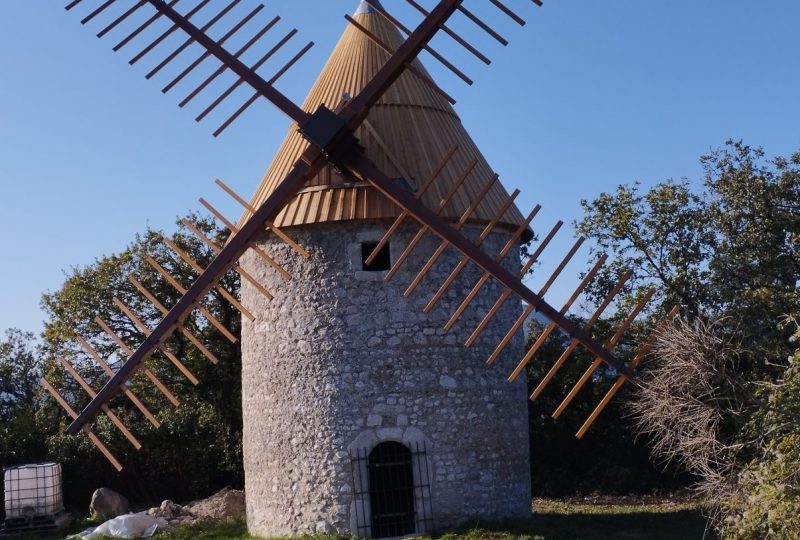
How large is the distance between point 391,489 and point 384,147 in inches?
163

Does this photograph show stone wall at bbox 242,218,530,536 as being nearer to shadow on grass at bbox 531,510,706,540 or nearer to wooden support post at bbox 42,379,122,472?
shadow on grass at bbox 531,510,706,540

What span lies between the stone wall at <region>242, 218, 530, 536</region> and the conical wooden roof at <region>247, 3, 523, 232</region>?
0.28 m

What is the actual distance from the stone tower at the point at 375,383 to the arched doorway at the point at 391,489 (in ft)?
0.05

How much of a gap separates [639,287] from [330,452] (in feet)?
21.8

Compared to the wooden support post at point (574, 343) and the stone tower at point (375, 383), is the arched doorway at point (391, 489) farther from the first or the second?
the wooden support post at point (574, 343)

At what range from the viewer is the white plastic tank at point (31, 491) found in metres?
14.9

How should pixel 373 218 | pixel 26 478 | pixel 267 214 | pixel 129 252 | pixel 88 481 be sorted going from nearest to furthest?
pixel 267 214, pixel 373 218, pixel 26 478, pixel 88 481, pixel 129 252

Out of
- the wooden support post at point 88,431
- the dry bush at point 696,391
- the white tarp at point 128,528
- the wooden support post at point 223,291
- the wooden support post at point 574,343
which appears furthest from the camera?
the white tarp at point 128,528

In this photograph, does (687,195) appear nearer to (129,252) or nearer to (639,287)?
(639,287)

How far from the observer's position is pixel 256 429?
12023 mm

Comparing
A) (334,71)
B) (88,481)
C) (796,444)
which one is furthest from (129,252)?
(796,444)

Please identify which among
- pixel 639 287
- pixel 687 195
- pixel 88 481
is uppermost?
pixel 687 195

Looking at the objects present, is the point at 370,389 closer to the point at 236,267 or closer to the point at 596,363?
the point at 236,267

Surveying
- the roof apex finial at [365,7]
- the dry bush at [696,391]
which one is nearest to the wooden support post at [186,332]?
the dry bush at [696,391]
